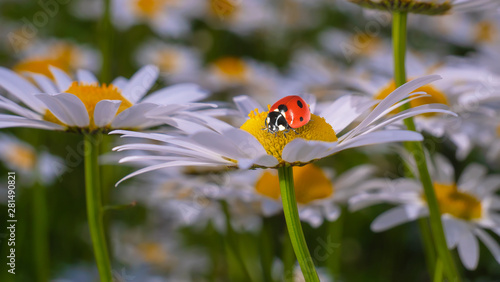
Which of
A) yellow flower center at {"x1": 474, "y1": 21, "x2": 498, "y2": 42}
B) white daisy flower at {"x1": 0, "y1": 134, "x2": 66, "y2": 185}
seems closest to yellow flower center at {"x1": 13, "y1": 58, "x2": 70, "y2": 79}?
white daisy flower at {"x1": 0, "y1": 134, "x2": 66, "y2": 185}

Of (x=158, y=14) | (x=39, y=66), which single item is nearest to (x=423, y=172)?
(x=39, y=66)

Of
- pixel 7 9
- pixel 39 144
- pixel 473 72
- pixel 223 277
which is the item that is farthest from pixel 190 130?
pixel 7 9

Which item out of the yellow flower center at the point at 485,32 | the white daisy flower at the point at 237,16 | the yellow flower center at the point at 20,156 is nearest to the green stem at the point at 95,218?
the yellow flower center at the point at 20,156

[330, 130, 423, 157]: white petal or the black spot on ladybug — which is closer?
[330, 130, 423, 157]: white petal

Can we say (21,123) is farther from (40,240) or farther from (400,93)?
(40,240)

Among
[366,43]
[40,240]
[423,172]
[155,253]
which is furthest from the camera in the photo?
[366,43]

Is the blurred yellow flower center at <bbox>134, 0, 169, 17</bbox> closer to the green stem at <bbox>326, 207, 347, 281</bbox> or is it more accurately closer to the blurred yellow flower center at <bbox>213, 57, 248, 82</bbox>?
the blurred yellow flower center at <bbox>213, 57, 248, 82</bbox>

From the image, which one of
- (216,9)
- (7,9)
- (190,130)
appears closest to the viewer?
(190,130)

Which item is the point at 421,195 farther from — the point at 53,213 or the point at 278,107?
the point at 53,213
